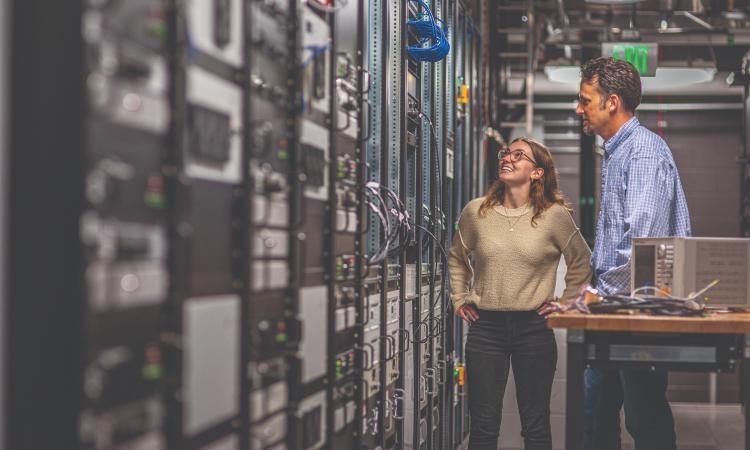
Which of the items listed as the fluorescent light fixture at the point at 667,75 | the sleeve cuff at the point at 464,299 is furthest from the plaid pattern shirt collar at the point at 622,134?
the fluorescent light fixture at the point at 667,75

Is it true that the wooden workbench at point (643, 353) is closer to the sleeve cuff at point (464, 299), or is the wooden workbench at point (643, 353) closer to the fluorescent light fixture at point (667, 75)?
the sleeve cuff at point (464, 299)

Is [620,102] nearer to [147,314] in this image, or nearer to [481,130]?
[147,314]

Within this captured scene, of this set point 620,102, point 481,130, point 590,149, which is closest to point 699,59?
→ point 590,149

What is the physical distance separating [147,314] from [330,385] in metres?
1.23

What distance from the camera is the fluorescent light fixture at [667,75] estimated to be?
340 inches

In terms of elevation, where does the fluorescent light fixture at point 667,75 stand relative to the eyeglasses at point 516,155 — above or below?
above

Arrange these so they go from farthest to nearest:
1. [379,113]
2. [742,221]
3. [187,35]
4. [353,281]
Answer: [742,221] < [379,113] < [353,281] < [187,35]

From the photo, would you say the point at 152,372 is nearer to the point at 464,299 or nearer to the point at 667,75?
the point at 464,299

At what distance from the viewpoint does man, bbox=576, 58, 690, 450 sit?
320 cm

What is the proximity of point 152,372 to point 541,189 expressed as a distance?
239 cm

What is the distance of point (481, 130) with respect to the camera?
22.7 ft

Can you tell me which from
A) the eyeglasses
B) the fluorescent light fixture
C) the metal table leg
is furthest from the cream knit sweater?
the fluorescent light fixture

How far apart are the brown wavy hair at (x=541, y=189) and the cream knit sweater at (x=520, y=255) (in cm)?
3

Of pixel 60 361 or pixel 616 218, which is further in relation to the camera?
pixel 616 218
